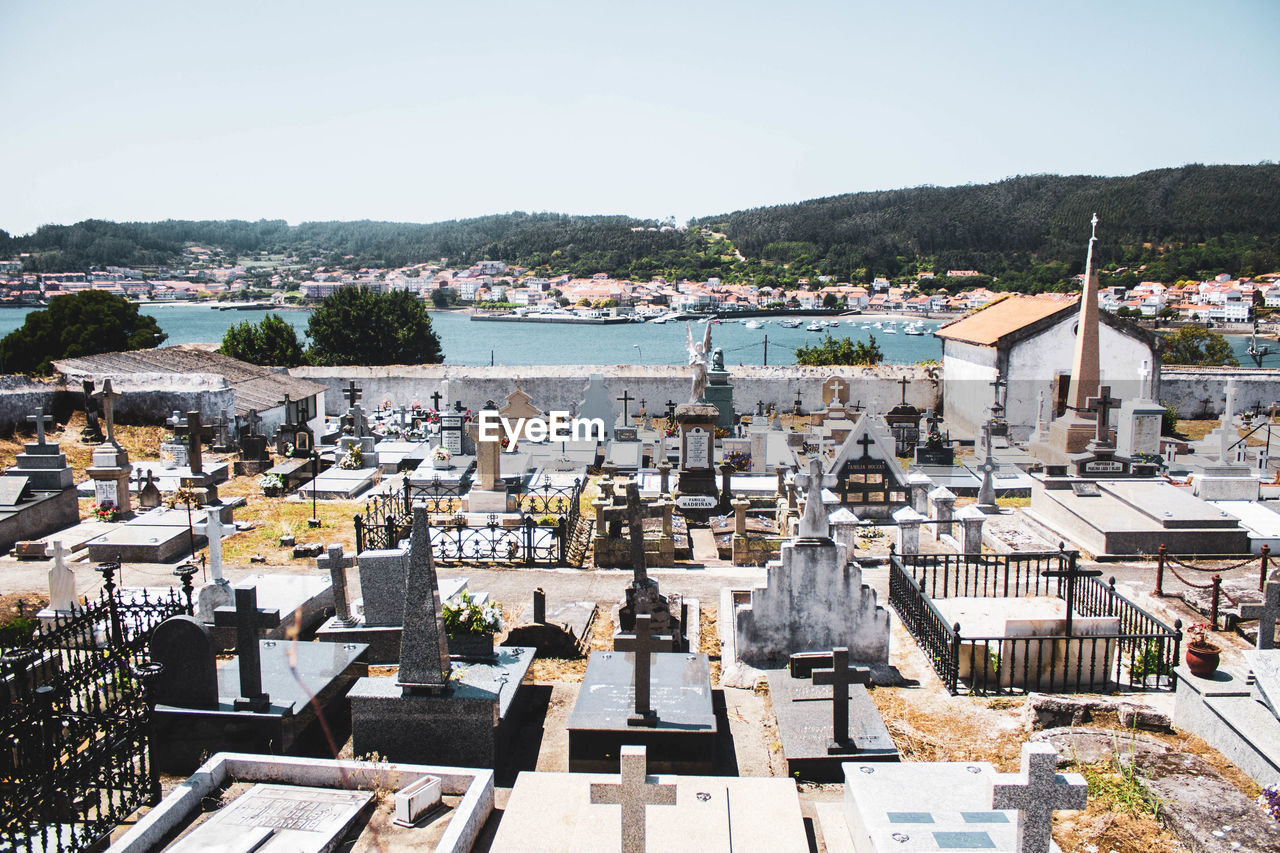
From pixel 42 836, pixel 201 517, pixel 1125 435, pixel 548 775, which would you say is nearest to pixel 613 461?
pixel 201 517

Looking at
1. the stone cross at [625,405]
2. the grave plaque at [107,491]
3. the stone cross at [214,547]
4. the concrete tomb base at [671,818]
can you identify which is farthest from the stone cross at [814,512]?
the stone cross at [625,405]

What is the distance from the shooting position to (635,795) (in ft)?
14.7

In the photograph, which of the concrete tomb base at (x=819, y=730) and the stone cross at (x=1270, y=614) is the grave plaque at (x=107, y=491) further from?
the stone cross at (x=1270, y=614)

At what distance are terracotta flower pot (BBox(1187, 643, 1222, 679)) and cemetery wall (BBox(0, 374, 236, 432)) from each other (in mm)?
20702

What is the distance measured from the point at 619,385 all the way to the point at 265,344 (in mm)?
18983

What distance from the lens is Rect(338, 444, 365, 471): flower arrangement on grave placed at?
61.0 feet

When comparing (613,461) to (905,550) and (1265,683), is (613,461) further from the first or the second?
(1265,683)

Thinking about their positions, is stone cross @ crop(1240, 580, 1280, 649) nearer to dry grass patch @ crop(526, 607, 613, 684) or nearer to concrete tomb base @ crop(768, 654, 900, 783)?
concrete tomb base @ crop(768, 654, 900, 783)

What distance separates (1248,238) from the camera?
84188mm

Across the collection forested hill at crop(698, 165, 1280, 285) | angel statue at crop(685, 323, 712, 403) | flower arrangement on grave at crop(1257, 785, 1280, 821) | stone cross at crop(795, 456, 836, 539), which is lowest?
flower arrangement on grave at crop(1257, 785, 1280, 821)

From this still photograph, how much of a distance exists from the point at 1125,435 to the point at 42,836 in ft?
60.9

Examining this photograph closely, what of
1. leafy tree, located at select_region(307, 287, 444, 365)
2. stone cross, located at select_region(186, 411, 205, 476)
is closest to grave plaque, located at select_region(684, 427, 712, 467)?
stone cross, located at select_region(186, 411, 205, 476)

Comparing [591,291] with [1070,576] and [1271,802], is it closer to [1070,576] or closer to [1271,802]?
[1070,576]

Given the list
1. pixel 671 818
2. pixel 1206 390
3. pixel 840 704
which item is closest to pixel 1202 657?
pixel 840 704
